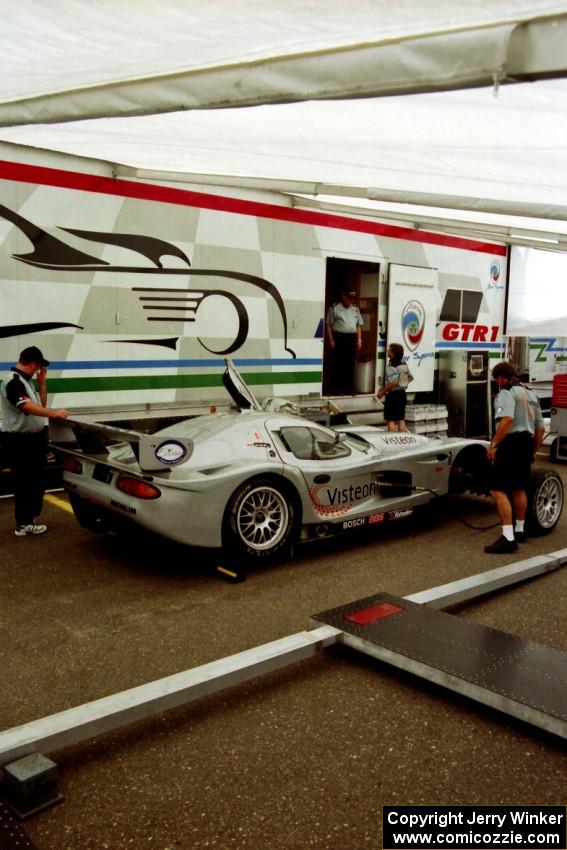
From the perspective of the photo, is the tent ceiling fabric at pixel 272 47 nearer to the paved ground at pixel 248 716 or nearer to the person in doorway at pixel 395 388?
the paved ground at pixel 248 716

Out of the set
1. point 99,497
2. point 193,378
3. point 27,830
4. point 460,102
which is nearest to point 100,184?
point 193,378

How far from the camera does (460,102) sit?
3.99 meters

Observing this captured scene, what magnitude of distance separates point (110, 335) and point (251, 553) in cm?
370

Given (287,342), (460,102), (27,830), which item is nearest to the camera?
(27,830)

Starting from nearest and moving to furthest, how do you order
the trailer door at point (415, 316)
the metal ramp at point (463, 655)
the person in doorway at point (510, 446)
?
1. the metal ramp at point (463, 655)
2. the person in doorway at point (510, 446)
3. the trailer door at point (415, 316)

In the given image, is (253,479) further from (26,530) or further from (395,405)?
(395,405)

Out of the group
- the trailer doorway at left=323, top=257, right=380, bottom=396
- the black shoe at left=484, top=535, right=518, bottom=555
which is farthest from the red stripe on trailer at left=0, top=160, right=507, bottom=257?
the black shoe at left=484, top=535, right=518, bottom=555

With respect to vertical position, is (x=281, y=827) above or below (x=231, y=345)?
below

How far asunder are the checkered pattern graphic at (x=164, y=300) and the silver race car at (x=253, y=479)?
7.18 feet

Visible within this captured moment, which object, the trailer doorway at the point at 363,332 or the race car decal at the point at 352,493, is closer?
the race car decal at the point at 352,493

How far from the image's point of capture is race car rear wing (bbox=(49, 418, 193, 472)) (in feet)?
17.5

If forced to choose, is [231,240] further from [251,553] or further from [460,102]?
[460,102]

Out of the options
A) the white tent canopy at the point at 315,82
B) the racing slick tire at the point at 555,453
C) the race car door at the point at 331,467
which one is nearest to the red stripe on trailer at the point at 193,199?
the white tent canopy at the point at 315,82

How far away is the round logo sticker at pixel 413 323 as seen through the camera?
461 inches
